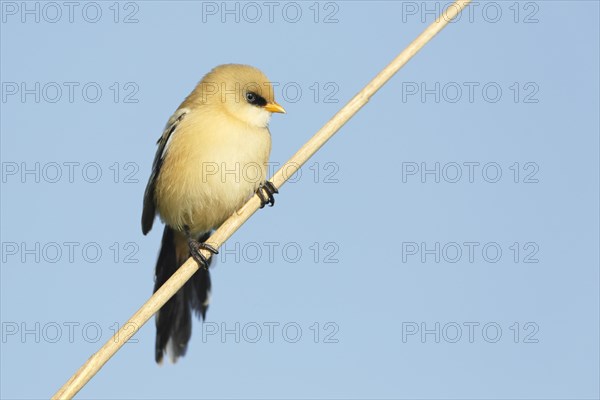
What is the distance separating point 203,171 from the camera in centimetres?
645

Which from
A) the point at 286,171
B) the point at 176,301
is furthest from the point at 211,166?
the point at 286,171

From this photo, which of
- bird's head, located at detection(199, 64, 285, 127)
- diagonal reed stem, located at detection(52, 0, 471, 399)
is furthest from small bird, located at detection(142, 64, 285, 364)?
diagonal reed stem, located at detection(52, 0, 471, 399)

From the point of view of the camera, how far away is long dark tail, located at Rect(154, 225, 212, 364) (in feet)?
22.7

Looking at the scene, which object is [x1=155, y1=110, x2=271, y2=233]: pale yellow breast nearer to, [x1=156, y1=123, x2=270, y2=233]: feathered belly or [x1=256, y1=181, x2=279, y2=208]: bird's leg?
[x1=156, y1=123, x2=270, y2=233]: feathered belly

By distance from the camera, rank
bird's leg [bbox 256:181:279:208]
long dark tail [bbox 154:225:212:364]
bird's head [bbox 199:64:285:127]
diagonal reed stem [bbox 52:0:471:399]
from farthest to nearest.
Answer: long dark tail [bbox 154:225:212:364]
bird's head [bbox 199:64:285:127]
bird's leg [bbox 256:181:279:208]
diagonal reed stem [bbox 52:0:471:399]

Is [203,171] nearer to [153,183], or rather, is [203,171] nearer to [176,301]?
[153,183]

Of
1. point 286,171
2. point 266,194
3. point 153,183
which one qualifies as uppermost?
point 153,183

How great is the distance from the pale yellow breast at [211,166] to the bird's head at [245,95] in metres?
0.08

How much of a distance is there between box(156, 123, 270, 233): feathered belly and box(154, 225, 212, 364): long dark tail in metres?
0.42

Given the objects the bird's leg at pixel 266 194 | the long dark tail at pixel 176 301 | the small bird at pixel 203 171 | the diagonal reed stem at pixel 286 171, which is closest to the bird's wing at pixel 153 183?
→ the small bird at pixel 203 171

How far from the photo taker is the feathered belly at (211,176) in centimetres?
631

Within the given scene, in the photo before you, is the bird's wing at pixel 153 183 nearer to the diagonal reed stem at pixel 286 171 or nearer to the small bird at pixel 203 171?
the small bird at pixel 203 171

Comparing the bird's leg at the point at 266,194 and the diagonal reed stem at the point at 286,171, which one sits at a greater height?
the bird's leg at the point at 266,194

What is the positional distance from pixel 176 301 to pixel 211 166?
1.32 meters
